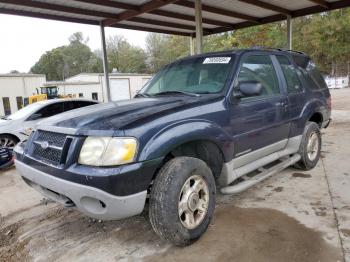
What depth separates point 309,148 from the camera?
4852 mm

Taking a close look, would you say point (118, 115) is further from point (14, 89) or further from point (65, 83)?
point (65, 83)

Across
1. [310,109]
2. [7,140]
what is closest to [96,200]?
[310,109]

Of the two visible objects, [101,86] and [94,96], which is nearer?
[94,96]

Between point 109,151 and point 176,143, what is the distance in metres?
0.58

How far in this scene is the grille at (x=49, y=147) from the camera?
8.69 feet

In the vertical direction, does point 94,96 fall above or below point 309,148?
above

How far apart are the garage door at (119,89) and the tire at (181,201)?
27.3 metres

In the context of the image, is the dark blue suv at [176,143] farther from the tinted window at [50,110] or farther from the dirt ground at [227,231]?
the tinted window at [50,110]

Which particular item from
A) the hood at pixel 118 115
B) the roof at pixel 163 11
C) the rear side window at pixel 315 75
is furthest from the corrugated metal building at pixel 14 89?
the hood at pixel 118 115

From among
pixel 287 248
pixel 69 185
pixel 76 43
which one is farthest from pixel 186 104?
pixel 76 43

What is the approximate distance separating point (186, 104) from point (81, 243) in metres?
1.69

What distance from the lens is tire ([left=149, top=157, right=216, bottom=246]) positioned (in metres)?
2.59

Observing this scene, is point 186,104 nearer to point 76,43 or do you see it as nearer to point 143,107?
point 143,107

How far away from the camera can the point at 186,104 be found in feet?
9.80
